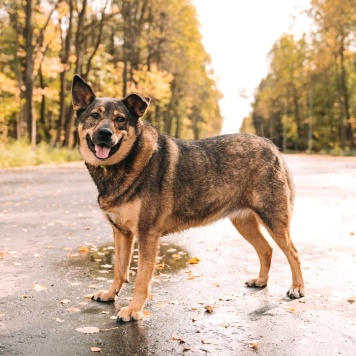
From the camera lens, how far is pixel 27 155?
25.5m

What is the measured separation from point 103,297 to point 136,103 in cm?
194

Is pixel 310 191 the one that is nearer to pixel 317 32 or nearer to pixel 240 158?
pixel 240 158

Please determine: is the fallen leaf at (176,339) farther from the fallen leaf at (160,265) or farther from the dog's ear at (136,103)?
the fallen leaf at (160,265)

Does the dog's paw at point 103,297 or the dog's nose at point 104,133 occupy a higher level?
the dog's nose at point 104,133

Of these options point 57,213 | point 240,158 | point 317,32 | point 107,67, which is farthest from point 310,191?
point 317,32

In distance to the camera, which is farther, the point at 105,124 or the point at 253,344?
the point at 105,124

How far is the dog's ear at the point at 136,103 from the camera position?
495 centimetres

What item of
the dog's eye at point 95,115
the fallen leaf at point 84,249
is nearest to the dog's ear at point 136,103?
the dog's eye at point 95,115

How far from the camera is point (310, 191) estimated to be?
15656 millimetres

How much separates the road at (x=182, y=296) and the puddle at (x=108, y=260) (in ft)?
0.04

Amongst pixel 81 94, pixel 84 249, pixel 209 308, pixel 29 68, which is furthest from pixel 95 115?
pixel 29 68

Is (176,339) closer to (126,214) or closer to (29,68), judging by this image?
→ (126,214)

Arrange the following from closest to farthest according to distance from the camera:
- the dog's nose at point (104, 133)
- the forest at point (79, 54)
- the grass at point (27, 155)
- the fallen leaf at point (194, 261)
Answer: the dog's nose at point (104, 133), the fallen leaf at point (194, 261), the grass at point (27, 155), the forest at point (79, 54)

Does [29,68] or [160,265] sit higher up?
[29,68]
